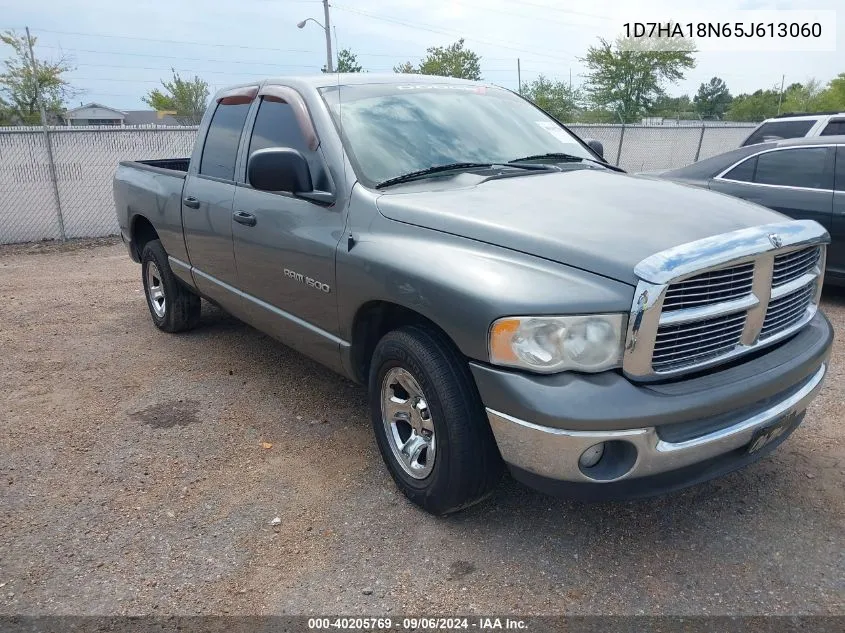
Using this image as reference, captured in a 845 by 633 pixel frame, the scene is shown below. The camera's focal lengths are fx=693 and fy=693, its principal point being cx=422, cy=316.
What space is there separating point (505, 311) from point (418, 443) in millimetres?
937

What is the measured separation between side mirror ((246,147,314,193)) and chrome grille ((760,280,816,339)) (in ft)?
7.01

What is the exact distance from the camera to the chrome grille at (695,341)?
2453 millimetres

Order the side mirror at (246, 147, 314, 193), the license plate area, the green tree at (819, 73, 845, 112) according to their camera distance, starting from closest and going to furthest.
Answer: the license plate area, the side mirror at (246, 147, 314, 193), the green tree at (819, 73, 845, 112)

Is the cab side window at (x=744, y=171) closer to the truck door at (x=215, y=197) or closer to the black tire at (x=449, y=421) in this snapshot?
the truck door at (x=215, y=197)

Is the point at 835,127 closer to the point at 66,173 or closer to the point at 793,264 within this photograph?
the point at 793,264

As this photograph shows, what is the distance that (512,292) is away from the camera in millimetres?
2451

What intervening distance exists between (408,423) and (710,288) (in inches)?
56.9

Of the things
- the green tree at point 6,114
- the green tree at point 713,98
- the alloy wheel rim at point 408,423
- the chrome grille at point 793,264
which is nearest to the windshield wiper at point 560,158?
the chrome grille at point 793,264

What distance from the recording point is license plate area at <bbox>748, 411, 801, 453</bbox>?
8.68 feet

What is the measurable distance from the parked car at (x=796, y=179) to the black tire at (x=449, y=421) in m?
4.56

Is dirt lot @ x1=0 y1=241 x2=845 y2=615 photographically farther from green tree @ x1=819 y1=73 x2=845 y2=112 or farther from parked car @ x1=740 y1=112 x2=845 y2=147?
green tree @ x1=819 y1=73 x2=845 y2=112

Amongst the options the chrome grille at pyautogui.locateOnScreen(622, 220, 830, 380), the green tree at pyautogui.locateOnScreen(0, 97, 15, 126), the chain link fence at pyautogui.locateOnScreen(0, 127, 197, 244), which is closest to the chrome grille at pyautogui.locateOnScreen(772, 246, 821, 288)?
the chrome grille at pyautogui.locateOnScreen(622, 220, 830, 380)

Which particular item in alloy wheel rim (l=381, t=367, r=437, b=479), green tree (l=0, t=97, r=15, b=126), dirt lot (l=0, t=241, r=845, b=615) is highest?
green tree (l=0, t=97, r=15, b=126)

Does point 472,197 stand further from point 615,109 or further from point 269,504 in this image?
point 615,109
